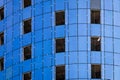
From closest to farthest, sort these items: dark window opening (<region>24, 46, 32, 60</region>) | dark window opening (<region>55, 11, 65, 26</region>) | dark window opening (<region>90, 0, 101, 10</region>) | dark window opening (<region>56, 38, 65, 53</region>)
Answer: dark window opening (<region>56, 38, 65, 53</region>)
dark window opening (<region>90, 0, 101, 10</region>)
dark window opening (<region>55, 11, 65, 26</region>)
dark window opening (<region>24, 46, 32, 60</region>)

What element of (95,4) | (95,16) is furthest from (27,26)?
(95,4)

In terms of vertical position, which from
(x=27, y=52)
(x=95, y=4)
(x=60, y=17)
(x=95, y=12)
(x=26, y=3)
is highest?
(x=26, y=3)

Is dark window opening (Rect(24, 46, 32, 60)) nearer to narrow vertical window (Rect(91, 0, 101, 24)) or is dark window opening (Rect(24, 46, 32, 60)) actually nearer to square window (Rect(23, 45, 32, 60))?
square window (Rect(23, 45, 32, 60))

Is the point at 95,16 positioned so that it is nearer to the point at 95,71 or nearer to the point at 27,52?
the point at 95,71

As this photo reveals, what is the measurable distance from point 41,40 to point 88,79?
6103mm

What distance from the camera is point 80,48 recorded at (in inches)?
2126

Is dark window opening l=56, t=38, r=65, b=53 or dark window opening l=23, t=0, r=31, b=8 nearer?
dark window opening l=56, t=38, r=65, b=53

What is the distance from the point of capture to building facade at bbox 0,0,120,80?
53750 millimetres

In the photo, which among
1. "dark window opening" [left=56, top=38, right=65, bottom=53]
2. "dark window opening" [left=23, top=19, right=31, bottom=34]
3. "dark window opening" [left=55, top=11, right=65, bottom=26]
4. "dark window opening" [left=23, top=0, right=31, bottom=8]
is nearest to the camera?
"dark window opening" [left=56, top=38, right=65, bottom=53]

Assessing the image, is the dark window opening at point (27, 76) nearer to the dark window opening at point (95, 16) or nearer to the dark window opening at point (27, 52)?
the dark window opening at point (27, 52)

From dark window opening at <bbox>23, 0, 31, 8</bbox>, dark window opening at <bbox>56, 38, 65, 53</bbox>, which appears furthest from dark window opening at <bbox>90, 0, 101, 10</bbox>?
dark window opening at <bbox>23, 0, 31, 8</bbox>

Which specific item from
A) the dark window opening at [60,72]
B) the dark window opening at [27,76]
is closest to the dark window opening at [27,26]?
the dark window opening at [27,76]

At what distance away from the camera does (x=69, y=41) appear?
2140 inches

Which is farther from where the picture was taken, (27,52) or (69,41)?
(27,52)
